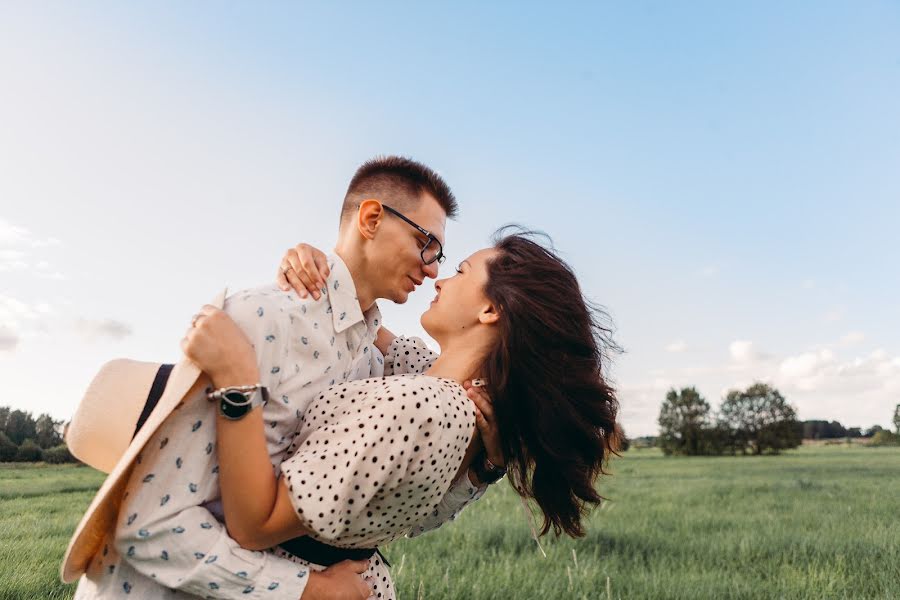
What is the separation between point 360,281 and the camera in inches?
110

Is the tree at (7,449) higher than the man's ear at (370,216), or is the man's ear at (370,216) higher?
the man's ear at (370,216)

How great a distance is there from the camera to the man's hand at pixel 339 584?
2.01m

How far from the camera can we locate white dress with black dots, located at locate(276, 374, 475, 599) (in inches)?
73.9

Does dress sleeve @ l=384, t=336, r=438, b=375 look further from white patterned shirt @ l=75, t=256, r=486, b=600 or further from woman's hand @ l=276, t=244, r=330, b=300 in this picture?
white patterned shirt @ l=75, t=256, r=486, b=600

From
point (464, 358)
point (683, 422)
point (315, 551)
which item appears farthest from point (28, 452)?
point (683, 422)

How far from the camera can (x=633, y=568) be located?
5.57m

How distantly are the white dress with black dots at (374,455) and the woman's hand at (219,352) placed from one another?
288 mm

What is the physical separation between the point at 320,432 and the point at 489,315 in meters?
0.84

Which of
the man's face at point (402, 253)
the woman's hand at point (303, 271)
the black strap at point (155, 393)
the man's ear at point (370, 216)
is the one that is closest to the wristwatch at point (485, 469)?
the man's face at point (402, 253)

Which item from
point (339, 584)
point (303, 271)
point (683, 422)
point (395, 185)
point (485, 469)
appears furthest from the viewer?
point (683, 422)

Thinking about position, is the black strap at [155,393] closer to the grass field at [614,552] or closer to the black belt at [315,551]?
the black belt at [315,551]

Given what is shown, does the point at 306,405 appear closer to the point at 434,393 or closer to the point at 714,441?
the point at 434,393

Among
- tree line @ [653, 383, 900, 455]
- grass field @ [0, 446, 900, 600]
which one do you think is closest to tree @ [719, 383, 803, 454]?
tree line @ [653, 383, 900, 455]

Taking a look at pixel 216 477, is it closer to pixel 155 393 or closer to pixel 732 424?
pixel 155 393
